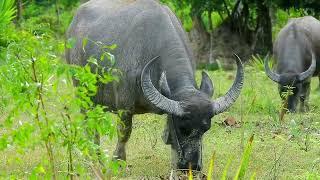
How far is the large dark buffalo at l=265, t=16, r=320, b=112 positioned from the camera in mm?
10891

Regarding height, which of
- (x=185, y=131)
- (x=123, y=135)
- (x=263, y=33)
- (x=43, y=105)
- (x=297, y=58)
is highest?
(x=43, y=105)

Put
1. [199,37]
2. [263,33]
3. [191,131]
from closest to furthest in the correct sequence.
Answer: [191,131], [263,33], [199,37]

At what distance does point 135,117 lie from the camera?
9.85 metres

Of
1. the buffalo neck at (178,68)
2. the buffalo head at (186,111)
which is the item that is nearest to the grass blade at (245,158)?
the buffalo head at (186,111)

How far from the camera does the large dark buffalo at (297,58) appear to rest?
35.7 ft

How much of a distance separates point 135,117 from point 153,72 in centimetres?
328

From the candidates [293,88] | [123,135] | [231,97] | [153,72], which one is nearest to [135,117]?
[293,88]

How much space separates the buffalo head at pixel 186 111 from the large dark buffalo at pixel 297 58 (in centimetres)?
439

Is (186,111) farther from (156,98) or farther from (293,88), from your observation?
(293,88)

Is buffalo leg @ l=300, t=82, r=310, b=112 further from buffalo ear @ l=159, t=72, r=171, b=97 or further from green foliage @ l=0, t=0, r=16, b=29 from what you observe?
buffalo ear @ l=159, t=72, r=171, b=97

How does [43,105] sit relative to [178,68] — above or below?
above

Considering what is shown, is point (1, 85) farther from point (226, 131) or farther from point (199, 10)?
point (199, 10)

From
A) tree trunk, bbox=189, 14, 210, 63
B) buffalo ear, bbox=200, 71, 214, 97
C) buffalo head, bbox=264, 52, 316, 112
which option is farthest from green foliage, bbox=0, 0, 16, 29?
tree trunk, bbox=189, 14, 210, 63

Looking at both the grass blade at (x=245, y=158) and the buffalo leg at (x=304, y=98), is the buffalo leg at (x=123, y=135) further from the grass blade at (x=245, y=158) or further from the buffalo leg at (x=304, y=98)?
the buffalo leg at (x=304, y=98)
